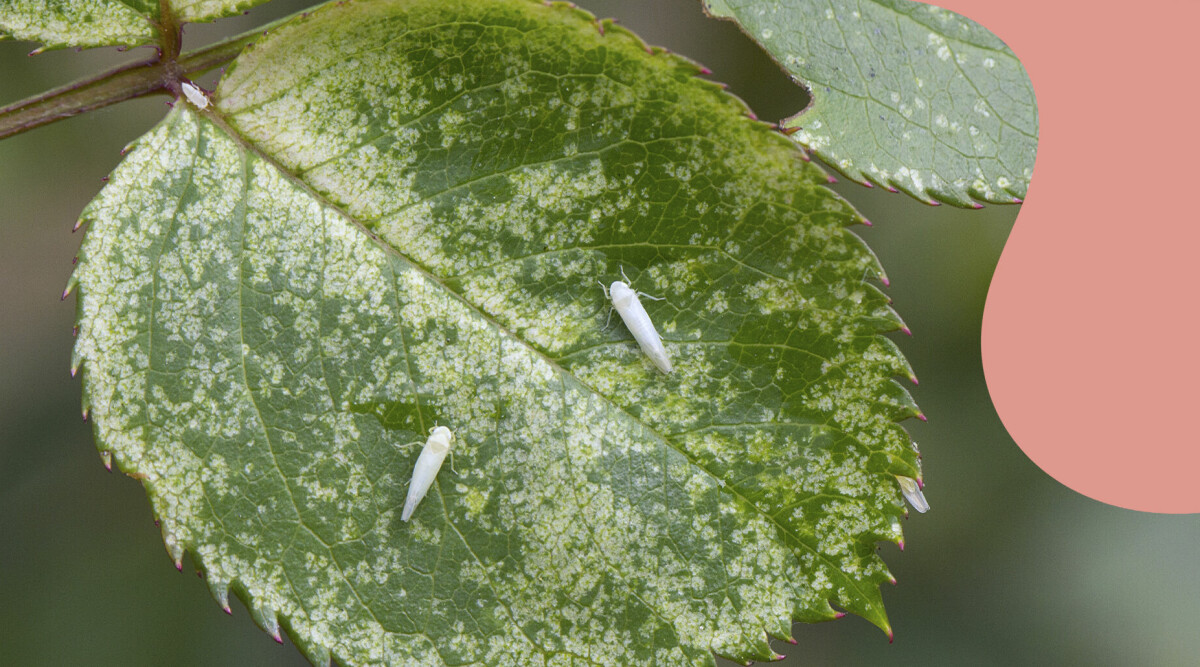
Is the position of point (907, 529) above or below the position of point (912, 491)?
below

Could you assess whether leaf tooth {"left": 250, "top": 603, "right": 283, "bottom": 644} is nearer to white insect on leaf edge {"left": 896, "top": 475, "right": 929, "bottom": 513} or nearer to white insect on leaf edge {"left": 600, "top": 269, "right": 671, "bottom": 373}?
white insect on leaf edge {"left": 600, "top": 269, "right": 671, "bottom": 373}

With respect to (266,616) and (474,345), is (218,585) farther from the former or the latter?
(474,345)

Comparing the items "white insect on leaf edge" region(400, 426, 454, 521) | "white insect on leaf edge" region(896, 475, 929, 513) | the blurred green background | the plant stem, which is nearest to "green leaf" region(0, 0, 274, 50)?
the plant stem

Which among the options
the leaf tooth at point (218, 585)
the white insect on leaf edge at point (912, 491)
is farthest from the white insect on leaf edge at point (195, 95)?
the white insect on leaf edge at point (912, 491)

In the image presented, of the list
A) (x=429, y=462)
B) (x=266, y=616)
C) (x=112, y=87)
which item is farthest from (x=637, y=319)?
(x=112, y=87)

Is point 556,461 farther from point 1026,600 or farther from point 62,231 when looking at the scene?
point 62,231

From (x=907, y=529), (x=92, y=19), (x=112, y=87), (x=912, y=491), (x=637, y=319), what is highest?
(x=92, y=19)
